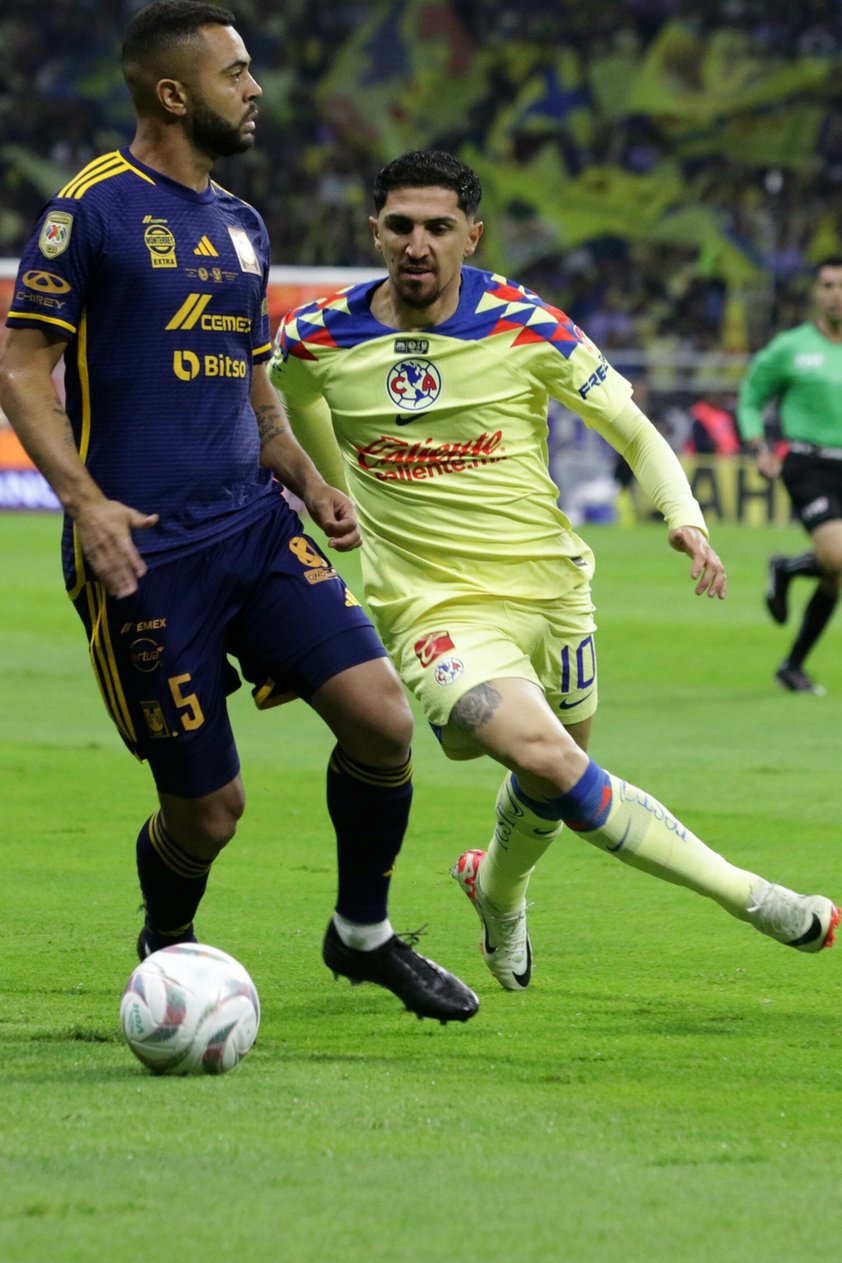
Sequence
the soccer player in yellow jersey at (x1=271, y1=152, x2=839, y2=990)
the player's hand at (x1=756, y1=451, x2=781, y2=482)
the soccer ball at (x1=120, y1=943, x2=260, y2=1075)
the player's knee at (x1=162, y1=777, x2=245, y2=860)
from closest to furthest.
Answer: the soccer ball at (x1=120, y1=943, x2=260, y2=1075) → the player's knee at (x1=162, y1=777, x2=245, y2=860) → the soccer player in yellow jersey at (x1=271, y1=152, x2=839, y2=990) → the player's hand at (x1=756, y1=451, x2=781, y2=482)

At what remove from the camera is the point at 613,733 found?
10.4 meters

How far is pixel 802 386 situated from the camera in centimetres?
1291

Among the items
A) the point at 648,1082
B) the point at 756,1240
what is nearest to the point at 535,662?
the point at 648,1082

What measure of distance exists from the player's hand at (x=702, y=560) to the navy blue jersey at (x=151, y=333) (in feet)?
3.52

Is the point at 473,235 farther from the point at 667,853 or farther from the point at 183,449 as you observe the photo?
the point at 667,853

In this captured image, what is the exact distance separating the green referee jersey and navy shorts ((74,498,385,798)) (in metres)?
8.32

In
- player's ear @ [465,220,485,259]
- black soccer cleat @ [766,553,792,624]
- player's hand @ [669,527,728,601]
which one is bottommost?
black soccer cleat @ [766,553,792,624]

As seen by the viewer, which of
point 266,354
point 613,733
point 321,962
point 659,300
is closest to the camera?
point 266,354

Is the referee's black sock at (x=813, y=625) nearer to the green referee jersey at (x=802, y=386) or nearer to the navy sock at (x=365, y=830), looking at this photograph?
the green referee jersey at (x=802, y=386)

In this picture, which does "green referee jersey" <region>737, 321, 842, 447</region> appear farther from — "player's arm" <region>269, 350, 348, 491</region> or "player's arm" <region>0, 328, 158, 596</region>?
"player's arm" <region>0, 328, 158, 596</region>

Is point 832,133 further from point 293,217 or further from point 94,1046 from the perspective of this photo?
point 94,1046

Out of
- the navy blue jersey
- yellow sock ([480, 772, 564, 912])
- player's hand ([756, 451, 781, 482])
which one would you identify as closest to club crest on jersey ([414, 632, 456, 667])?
yellow sock ([480, 772, 564, 912])

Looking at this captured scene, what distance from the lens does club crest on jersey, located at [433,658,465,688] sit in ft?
16.9

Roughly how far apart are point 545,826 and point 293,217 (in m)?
28.5
